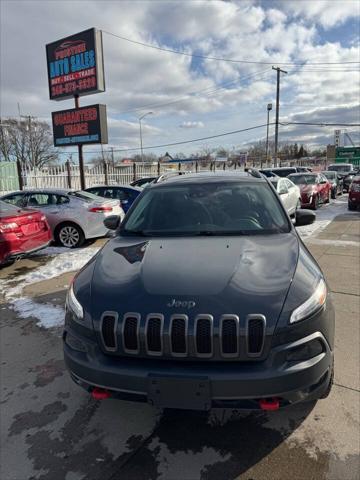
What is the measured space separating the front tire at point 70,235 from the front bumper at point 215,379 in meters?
6.75

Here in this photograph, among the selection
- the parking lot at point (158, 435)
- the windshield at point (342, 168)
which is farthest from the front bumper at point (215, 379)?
the windshield at point (342, 168)

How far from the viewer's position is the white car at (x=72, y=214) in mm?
8539

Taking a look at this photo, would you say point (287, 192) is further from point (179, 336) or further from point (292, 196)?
point (179, 336)

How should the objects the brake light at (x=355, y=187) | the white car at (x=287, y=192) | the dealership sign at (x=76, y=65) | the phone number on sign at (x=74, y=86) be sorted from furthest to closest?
the phone number on sign at (x=74, y=86), the dealership sign at (x=76, y=65), the brake light at (x=355, y=187), the white car at (x=287, y=192)

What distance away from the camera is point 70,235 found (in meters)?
8.64

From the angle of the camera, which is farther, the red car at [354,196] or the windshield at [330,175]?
the windshield at [330,175]

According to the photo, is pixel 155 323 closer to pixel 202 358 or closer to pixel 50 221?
pixel 202 358

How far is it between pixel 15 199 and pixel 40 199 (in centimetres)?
73

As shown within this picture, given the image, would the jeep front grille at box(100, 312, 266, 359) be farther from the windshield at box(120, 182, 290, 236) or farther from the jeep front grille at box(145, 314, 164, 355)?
the windshield at box(120, 182, 290, 236)

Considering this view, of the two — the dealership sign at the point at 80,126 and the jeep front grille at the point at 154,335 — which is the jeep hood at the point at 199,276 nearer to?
the jeep front grille at the point at 154,335

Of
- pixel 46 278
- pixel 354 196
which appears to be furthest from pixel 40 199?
pixel 354 196

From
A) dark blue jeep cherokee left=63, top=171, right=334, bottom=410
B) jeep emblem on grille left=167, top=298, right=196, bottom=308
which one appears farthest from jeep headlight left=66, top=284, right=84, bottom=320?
jeep emblem on grille left=167, top=298, right=196, bottom=308

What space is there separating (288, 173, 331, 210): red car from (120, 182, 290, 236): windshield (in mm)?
11778

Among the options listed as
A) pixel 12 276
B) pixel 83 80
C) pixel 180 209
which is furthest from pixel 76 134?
pixel 180 209
